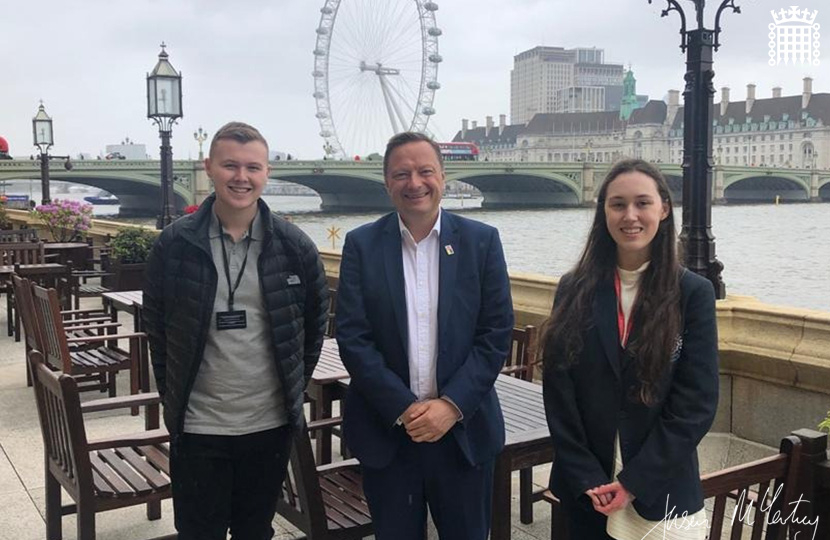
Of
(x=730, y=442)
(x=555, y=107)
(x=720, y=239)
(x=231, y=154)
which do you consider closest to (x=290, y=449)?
(x=231, y=154)

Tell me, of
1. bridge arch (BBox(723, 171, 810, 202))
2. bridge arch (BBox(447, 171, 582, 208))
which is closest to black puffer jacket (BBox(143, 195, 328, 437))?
bridge arch (BBox(447, 171, 582, 208))

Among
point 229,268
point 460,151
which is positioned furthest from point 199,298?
point 460,151

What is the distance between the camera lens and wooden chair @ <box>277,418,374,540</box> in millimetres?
2658

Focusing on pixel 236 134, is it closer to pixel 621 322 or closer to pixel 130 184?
pixel 621 322

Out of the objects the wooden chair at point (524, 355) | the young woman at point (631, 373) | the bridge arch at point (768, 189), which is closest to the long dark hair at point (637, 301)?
the young woman at point (631, 373)

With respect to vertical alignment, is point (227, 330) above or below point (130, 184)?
below

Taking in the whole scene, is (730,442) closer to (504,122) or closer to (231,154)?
(231,154)

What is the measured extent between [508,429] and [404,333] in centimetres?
79

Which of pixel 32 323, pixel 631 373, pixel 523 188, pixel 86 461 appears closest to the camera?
pixel 631 373

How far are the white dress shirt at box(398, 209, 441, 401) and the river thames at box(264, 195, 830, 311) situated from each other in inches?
326

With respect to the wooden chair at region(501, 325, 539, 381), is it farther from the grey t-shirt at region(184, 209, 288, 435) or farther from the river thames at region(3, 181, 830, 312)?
the river thames at region(3, 181, 830, 312)

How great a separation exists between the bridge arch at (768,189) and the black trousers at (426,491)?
180ft

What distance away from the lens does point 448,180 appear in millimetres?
45312

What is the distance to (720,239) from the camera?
97.5 feet
